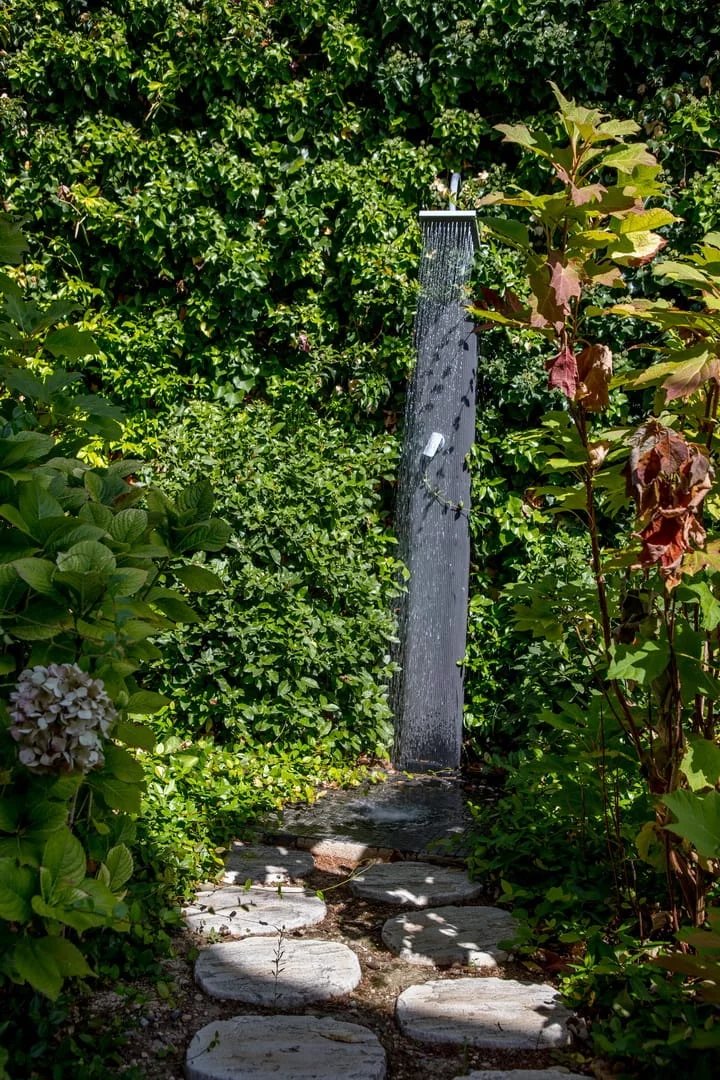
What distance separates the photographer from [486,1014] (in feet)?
7.17

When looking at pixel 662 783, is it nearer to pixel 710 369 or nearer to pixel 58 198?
pixel 710 369

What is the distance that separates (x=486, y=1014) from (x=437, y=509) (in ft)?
9.90

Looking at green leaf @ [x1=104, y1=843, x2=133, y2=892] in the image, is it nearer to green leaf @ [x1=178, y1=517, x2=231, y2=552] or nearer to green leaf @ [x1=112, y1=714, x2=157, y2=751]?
green leaf @ [x1=112, y1=714, x2=157, y2=751]

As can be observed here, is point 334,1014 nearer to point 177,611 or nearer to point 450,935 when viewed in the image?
point 450,935

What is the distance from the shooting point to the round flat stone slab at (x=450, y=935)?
2.51 meters

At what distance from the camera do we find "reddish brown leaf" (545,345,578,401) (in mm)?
1820

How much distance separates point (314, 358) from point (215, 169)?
1.23 meters

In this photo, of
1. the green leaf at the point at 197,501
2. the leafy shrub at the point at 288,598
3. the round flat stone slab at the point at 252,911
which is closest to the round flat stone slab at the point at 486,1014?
the round flat stone slab at the point at 252,911

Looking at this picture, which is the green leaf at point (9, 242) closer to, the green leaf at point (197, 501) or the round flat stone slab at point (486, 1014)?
the green leaf at point (197, 501)

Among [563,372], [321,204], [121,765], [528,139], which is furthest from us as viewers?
A: [321,204]

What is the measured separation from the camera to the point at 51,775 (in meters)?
1.30

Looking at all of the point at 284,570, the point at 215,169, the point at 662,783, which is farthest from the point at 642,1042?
the point at 215,169

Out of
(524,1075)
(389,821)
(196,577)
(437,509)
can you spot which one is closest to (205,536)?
(196,577)

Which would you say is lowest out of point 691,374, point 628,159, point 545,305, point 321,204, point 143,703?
point 143,703
